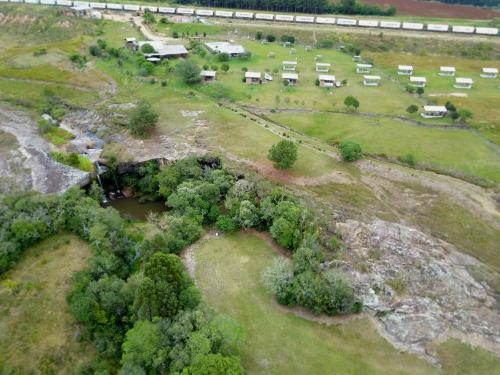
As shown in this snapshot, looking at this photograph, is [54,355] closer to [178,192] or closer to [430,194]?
[178,192]

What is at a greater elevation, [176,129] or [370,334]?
[176,129]

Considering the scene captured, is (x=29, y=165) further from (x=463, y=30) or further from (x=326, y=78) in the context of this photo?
(x=463, y=30)

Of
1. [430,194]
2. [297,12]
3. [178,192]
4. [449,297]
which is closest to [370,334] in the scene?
[449,297]

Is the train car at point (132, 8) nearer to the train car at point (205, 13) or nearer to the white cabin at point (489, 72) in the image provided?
the train car at point (205, 13)

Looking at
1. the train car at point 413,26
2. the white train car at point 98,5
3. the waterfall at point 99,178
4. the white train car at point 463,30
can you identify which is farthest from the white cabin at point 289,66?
the white train car at point 98,5

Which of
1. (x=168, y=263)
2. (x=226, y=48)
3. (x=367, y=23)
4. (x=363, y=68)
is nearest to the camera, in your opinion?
(x=168, y=263)

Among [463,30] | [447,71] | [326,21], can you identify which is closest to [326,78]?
[447,71]
